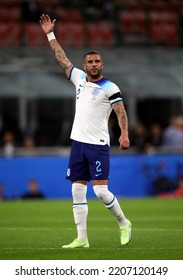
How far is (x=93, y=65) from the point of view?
13.4 meters

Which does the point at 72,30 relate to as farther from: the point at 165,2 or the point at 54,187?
the point at 54,187

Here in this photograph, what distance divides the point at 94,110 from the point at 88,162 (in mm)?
702

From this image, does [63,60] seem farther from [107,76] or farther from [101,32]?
[101,32]

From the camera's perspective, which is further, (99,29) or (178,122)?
(99,29)

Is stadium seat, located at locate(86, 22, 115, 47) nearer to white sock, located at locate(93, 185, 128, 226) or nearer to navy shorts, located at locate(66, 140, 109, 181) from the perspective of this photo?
navy shorts, located at locate(66, 140, 109, 181)

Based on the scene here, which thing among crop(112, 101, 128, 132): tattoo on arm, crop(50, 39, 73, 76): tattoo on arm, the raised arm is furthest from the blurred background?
crop(112, 101, 128, 132): tattoo on arm

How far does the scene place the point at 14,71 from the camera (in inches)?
→ 1281

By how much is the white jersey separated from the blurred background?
15.4 meters

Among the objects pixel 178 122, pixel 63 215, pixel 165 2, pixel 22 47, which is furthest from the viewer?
pixel 165 2

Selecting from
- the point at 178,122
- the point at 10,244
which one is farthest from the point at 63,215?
the point at 178,122

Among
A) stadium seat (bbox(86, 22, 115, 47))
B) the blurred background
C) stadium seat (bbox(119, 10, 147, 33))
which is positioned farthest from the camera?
stadium seat (bbox(119, 10, 147, 33))

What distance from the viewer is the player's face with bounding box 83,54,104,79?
1342cm

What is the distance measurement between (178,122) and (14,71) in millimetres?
5596

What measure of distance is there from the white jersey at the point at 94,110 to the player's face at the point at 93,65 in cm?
14
